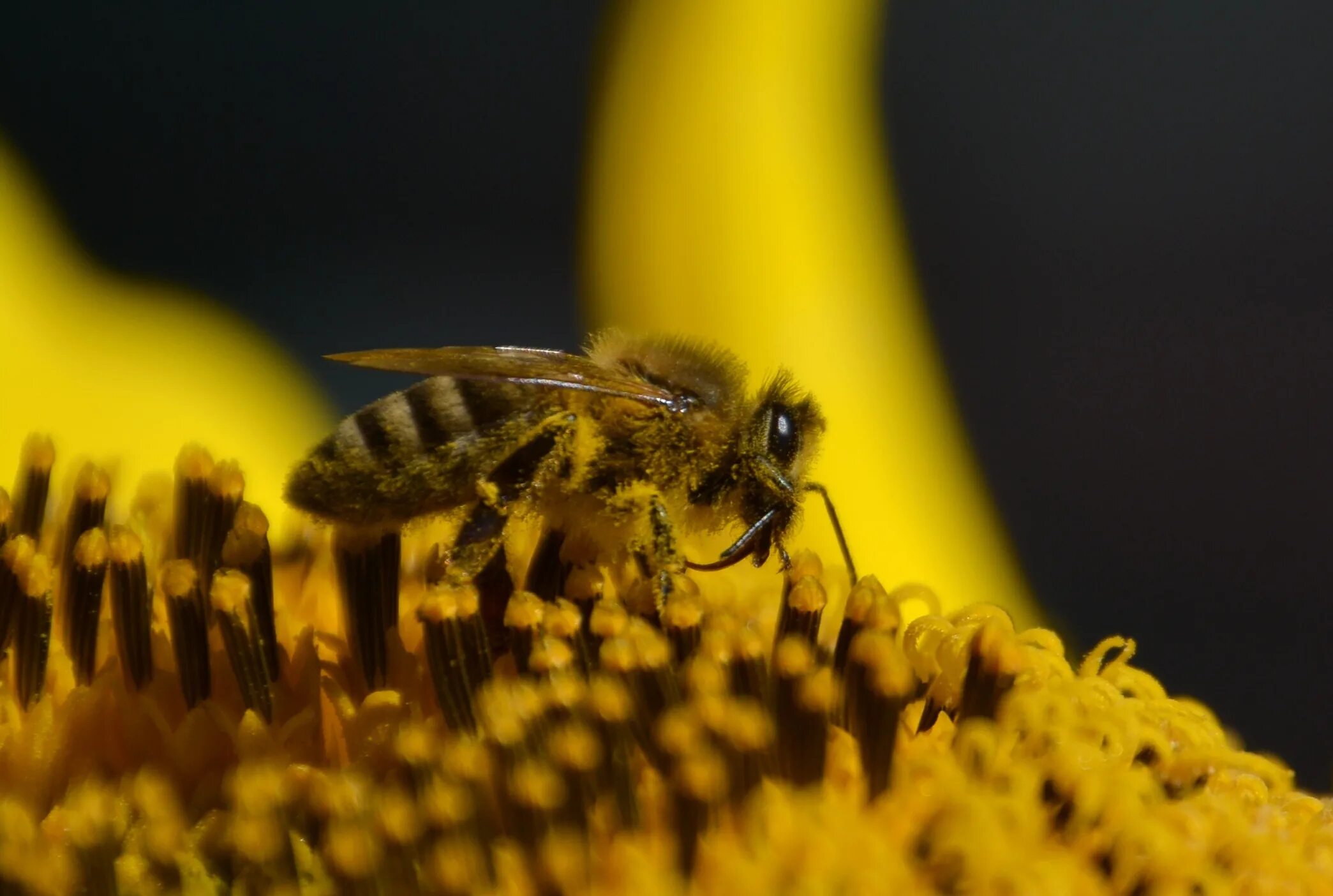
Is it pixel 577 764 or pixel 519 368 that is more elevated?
pixel 519 368

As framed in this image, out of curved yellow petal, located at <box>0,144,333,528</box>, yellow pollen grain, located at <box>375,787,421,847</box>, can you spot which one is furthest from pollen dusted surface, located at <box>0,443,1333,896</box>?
curved yellow petal, located at <box>0,144,333,528</box>

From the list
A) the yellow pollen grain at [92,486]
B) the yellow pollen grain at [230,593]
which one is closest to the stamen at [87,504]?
the yellow pollen grain at [92,486]

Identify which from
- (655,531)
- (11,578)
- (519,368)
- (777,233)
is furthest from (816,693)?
(777,233)

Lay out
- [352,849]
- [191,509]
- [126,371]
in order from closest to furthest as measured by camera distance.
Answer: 1. [352,849]
2. [191,509]
3. [126,371]

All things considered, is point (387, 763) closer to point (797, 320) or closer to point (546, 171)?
point (797, 320)

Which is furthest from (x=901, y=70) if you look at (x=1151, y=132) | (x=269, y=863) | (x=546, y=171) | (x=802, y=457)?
(x=269, y=863)

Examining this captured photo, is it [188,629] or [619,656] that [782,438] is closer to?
[619,656]
